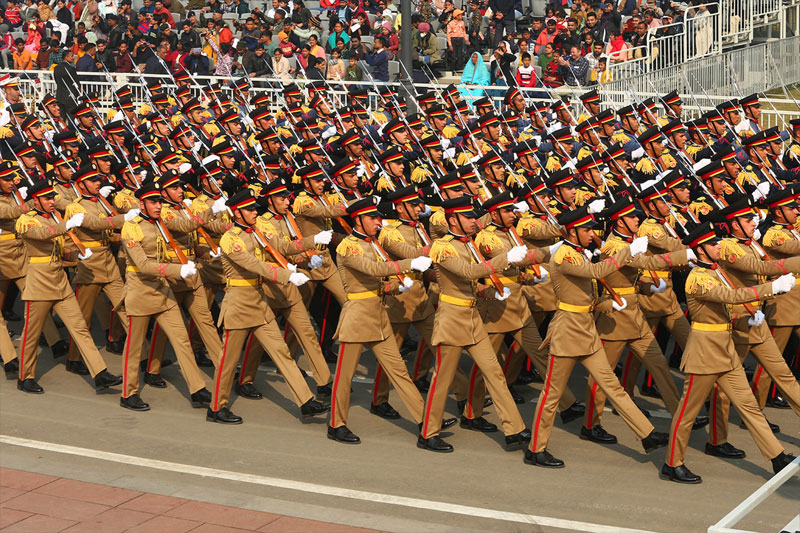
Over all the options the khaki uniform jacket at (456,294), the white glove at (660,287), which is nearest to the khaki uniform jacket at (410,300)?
the khaki uniform jacket at (456,294)

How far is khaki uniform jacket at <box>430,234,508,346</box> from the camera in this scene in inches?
339

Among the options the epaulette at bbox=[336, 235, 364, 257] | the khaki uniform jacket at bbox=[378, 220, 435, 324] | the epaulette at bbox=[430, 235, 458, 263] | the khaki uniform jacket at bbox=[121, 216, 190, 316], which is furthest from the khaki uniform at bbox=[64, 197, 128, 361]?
the epaulette at bbox=[430, 235, 458, 263]

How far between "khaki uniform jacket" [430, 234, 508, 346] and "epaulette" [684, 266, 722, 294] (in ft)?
4.18

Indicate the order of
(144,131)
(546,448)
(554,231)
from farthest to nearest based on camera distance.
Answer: (144,131), (554,231), (546,448)

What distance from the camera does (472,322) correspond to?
28.6 ft

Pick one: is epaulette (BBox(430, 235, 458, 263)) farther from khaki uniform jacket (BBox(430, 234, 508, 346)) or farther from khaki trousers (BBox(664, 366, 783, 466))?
khaki trousers (BBox(664, 366, 783, 466))

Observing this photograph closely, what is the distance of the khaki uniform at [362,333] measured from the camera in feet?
29.4

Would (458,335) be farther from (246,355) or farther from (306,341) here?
(246,355)

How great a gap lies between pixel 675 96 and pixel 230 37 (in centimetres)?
1018

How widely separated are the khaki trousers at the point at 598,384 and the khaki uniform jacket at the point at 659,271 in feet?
3.43

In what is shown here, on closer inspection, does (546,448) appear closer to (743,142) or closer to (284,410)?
(284,410)

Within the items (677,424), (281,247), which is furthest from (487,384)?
(281,247)

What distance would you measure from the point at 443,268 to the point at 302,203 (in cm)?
240

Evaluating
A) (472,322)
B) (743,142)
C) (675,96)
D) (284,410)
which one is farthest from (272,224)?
(675,96)
